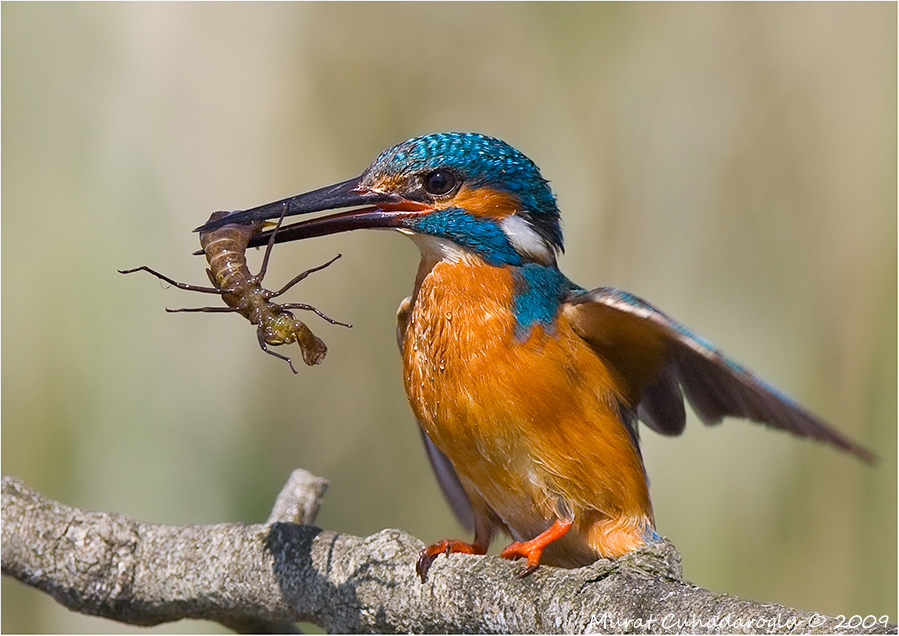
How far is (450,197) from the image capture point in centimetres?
228

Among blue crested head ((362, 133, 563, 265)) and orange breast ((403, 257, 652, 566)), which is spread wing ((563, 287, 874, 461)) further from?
blue crested head ((362, 133, 563, 265))

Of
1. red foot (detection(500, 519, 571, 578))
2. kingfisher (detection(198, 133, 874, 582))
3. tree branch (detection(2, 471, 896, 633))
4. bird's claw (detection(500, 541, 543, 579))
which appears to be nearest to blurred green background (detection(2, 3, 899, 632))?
tree branch (detection(2, 471, 896, 633))

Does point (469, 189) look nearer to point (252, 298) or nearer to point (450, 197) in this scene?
point (450, 197)

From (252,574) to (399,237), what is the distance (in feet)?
4.87

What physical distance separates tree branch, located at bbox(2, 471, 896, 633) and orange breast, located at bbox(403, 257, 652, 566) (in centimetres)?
26

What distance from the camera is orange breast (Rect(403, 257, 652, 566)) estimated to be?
7.10ft

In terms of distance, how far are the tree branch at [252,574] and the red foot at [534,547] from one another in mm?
25

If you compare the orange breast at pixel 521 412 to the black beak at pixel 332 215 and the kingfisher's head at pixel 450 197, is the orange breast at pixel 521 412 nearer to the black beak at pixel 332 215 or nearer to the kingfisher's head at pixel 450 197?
the kingfisher's head at pixel 450 197

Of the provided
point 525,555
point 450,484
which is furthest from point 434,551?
point 450,484

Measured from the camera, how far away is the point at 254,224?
2146mm

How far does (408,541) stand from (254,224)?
0.73 meters

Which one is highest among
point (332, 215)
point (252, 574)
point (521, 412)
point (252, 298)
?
point (332, 215)

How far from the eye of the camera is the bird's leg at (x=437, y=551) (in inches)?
79.1

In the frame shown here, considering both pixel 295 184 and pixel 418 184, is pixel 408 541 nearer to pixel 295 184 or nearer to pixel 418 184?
pixel 418 184
